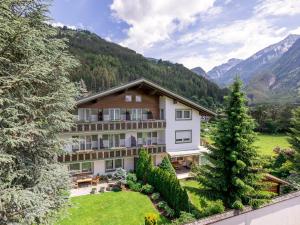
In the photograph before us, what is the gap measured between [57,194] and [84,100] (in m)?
14.7

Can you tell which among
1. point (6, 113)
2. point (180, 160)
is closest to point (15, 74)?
point (6, 113)

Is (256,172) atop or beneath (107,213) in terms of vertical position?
atop

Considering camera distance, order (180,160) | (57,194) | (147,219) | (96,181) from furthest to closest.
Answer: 1. (180,160)
2. (96,181)
3. (147,219)
4. (57,194)

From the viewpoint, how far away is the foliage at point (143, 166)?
25891 mm

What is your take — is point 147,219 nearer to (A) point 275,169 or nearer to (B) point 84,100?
(B) point 84,100

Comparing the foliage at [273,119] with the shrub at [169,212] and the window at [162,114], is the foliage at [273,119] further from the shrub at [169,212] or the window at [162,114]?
the shrub at [169,212]

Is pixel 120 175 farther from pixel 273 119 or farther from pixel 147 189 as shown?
pixel 273 119

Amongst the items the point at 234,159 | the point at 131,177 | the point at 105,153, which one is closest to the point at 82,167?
the point at 105,153

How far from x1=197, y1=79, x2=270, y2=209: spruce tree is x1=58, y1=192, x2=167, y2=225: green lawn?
515 cm

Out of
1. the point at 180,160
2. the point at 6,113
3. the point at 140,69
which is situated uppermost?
the point at 140,69

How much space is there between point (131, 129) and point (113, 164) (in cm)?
444

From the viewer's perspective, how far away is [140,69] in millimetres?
147000

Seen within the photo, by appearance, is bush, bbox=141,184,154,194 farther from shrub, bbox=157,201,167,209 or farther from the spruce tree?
the spruce tree

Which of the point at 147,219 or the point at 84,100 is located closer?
the point at 147,219
